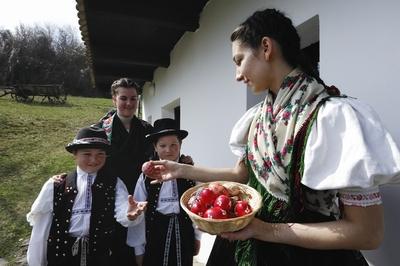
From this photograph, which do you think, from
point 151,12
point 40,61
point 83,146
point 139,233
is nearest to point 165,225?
point 139,233

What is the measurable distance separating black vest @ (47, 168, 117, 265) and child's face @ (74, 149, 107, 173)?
0.07 meters

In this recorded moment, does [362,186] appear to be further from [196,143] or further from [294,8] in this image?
[196,143]

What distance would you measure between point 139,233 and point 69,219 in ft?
1.57

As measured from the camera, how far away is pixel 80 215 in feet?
6.58

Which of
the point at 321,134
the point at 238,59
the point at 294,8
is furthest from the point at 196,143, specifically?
the point at 321,134

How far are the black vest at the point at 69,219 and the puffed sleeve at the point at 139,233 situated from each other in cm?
17

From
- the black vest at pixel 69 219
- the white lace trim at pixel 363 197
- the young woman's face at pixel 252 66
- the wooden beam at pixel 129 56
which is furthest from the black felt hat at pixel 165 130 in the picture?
the wooden beam at pixel 129 56

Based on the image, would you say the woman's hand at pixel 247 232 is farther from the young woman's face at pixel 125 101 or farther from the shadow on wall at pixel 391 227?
the young woman's face at pixel 125 101

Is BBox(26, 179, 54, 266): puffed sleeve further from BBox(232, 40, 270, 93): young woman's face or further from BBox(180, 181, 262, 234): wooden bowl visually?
BBox(232, 40, 270, 93): young woman's face

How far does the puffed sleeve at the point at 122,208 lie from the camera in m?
2.00

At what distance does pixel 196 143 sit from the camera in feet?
12.1

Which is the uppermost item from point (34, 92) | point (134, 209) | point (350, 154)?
point (34, 92)

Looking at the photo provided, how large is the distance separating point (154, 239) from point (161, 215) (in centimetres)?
16

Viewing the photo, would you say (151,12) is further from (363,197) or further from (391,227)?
(363,197)
